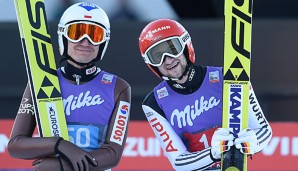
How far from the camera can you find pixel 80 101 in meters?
6.51

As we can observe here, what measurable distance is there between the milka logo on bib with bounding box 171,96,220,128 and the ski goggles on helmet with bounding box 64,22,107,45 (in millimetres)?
614

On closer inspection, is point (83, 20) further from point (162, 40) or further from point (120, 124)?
point (120, 124)

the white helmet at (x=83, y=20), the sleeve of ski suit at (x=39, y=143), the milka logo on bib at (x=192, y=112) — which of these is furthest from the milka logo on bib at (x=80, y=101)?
the milka logo on bib at (x=192, y=112)

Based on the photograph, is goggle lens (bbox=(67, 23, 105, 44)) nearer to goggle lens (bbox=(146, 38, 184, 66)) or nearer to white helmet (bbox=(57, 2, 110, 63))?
white helmet (bbox=(57, 2, 110, 63))

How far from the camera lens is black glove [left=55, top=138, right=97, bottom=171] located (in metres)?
6.26

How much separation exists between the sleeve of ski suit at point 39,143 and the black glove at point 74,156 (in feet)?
0.09

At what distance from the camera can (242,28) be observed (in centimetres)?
654

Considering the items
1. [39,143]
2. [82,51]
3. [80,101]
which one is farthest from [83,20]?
[39,143]

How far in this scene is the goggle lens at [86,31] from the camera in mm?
6465

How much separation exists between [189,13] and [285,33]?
34.8 inches

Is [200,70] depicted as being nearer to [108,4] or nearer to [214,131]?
[214,131]

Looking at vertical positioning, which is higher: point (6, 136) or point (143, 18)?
point (143, 18)

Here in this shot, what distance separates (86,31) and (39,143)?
2.25 feet

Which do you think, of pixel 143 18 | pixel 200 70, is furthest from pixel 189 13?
pixel 200 70
